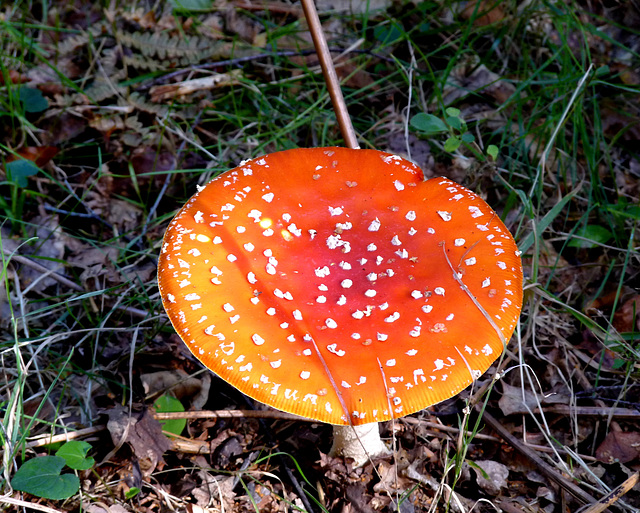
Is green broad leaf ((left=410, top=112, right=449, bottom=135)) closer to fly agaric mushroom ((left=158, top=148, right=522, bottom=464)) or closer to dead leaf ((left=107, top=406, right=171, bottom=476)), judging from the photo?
fly agaric mushroom ((left=158, top=148, right=522, bottom=464))

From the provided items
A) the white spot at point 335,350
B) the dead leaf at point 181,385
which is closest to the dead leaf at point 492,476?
the white spot at point 335,350

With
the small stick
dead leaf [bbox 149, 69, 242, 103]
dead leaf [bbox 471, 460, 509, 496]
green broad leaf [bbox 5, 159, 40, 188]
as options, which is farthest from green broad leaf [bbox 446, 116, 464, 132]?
green broad leaf [bbox 5, 159, 40, 188]

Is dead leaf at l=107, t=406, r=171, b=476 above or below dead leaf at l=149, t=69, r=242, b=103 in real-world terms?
below

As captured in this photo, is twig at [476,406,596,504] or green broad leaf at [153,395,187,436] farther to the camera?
green broad leaf at [153,395,187,436]

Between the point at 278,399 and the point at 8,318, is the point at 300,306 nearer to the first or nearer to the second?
the point at 278,399

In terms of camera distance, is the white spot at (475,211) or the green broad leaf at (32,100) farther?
the green broad leaf at (32,100)

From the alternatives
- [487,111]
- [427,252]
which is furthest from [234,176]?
[487,111]

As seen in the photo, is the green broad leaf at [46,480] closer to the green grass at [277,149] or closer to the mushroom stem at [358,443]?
the green grass at [277,149]
